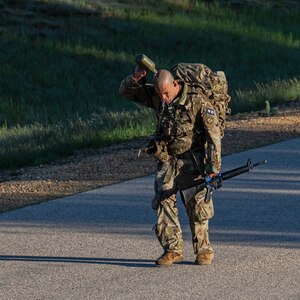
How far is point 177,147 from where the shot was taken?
8.48 meters

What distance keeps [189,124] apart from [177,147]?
0.19 meters

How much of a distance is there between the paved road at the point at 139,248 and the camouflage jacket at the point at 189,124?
82cm

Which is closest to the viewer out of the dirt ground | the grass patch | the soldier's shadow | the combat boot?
the combat boot

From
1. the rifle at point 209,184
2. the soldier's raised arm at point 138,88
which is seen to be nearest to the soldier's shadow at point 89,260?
the rifle at point 209,184

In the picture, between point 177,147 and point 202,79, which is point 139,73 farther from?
point 177,147

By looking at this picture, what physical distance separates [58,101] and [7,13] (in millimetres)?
8038

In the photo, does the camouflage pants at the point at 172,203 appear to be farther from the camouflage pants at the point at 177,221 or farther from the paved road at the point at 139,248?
the paved road at the point at 139,248

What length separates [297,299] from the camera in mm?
7887

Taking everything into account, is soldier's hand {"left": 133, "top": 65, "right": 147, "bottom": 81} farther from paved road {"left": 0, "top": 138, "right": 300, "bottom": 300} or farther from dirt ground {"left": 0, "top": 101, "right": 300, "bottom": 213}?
dirt ground {"left": 0, "top": 101, "right": 300, "bottom": 213}

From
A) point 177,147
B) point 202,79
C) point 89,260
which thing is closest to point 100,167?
point 89,260

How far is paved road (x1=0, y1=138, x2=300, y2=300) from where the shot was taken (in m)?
8.18

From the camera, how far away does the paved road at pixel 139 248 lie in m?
8.18

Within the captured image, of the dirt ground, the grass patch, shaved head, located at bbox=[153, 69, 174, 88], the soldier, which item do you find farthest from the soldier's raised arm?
→ the grass patch

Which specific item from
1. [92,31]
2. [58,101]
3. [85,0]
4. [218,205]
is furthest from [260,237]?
[85,0]
